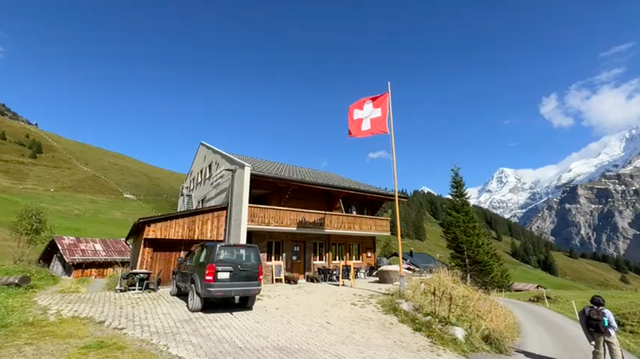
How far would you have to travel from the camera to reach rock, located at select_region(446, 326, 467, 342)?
9.23 m

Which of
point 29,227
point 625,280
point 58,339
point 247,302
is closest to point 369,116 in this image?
point 247,302

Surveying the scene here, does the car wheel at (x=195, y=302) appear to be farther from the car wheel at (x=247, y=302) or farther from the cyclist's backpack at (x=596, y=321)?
the cyclist's backpack at (x=596, y=321)

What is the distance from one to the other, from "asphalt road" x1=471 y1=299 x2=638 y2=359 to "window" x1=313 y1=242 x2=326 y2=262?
1203 cm

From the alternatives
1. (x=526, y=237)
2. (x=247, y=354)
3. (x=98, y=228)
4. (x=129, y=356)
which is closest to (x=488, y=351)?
(x=247, y=354)

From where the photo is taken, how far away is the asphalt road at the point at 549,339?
938cm

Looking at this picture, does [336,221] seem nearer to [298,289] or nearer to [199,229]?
[298,289]

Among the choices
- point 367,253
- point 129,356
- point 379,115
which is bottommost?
point 129,356

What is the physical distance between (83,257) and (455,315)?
32.9 metres

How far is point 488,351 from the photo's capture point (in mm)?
9062

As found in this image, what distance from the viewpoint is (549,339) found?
11.1 metres

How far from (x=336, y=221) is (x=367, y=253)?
545 centimetres

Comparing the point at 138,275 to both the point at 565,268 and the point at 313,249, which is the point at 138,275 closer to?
the point at 313,249

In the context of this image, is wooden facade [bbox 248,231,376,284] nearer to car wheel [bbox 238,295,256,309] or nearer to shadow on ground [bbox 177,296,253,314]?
shadow on ground [bbox 177,296,253,314]

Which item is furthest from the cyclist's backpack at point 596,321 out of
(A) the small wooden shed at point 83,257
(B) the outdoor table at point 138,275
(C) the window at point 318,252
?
(A) the small wooden shed at point 83,257
